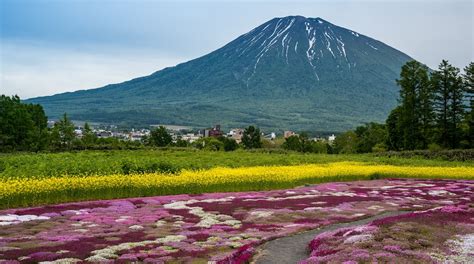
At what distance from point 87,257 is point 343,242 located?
6.55 meters

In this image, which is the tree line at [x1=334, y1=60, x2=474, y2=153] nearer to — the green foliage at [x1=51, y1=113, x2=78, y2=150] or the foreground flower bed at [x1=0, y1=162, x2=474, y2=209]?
the foreground flower bed at [x1=0, y1=162, x2=474, y2=209]

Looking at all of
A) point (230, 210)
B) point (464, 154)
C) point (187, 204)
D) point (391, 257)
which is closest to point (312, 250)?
point (391, 257)

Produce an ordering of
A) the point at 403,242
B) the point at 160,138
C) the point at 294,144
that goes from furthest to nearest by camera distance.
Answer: the point at 294,144 < the point at 160,138 < the point at 403,242

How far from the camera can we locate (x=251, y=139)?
313 feet

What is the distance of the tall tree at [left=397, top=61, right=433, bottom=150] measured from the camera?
68.2 meters

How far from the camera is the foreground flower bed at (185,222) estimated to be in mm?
12672

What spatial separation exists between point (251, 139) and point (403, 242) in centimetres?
8290

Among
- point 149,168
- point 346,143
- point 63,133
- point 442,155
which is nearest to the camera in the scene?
point 149,168

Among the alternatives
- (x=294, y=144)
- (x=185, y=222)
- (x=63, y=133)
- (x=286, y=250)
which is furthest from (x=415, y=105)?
(x=286, y=250)

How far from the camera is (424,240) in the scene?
12.9 metres

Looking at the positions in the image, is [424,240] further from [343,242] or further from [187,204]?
[187,204]

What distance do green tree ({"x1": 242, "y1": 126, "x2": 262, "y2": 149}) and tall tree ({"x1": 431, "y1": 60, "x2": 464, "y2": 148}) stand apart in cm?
3626

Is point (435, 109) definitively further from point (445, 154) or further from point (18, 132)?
point (18, 132)

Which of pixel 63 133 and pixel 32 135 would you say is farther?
pixel 63 133
